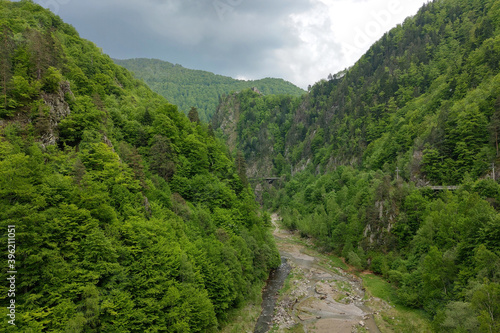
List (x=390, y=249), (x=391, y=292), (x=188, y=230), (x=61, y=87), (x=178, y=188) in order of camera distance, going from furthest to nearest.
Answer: (x=390, y=249) < (x=391, y=292) < (x=178, y=188) < (x=188, y=230) < (x=61, y=87)

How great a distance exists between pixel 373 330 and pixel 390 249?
21620 mm

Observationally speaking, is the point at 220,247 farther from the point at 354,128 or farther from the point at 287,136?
the point at 287,136

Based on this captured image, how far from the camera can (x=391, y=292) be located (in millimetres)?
44875

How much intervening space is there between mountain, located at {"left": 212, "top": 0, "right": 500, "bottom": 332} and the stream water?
46.8ft

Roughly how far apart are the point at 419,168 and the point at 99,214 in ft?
193

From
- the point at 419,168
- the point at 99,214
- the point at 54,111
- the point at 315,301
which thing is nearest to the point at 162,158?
the point at 54,111

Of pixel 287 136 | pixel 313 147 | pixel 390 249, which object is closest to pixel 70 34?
pixel 390 249

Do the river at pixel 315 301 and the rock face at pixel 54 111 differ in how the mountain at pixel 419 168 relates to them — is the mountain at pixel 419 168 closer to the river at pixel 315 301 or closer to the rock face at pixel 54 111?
the river at pixel 315 301

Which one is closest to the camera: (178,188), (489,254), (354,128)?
(489,254)

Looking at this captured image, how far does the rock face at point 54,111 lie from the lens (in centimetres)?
2638

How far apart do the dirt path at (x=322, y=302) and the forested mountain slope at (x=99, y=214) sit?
6920mm

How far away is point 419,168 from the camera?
57.8m

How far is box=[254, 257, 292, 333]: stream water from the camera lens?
120 feet

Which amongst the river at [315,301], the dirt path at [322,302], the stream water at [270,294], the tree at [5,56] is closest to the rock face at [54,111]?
the tree at [5,56]
